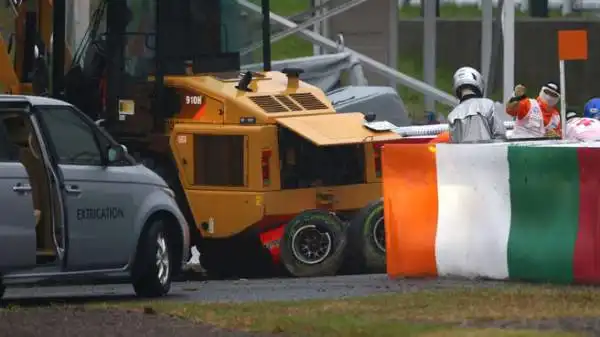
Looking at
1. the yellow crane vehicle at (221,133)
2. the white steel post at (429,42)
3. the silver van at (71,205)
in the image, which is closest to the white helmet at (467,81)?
the yellow crane vehicle at (221,133)

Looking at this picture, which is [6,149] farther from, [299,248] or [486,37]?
[486,37]

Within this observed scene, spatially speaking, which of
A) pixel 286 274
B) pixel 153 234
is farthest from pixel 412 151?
pixel 286 274

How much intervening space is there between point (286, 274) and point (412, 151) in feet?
11.2

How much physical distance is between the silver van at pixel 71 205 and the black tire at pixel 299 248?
2580 millimetres

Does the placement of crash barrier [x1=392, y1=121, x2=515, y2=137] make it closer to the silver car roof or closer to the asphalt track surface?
the asphalt track surface

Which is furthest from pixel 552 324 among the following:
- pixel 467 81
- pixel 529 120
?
pixel 529 120

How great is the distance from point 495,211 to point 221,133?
4.41 m

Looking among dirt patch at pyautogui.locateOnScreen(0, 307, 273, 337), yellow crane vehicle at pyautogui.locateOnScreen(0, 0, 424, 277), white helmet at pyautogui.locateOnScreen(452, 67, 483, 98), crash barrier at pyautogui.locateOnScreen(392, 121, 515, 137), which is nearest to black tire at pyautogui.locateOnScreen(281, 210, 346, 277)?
yellow crane vehicle at pyautogui.locateOnScreen(0, 0, 424, 277)

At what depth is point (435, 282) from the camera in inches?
575

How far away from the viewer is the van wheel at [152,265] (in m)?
14.8

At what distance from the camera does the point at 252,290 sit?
15328mm

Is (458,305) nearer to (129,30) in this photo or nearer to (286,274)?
(286,274)

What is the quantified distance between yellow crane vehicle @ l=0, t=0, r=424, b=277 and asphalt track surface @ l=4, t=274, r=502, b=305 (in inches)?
33.3

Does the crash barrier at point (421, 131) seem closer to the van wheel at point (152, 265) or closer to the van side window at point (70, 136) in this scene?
the van wheel at point (152, 265)
